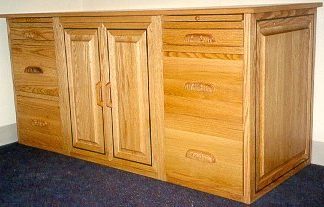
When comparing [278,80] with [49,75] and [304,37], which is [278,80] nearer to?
[304,37]

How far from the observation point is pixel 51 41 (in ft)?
7.93

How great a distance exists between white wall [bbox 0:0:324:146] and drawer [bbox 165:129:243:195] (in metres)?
0.61

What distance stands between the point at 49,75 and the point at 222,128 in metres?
1.10

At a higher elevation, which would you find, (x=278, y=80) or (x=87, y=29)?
(x=87, y=29)

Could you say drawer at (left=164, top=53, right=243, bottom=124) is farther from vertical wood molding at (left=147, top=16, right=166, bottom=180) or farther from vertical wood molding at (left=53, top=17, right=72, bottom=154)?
vertical wood molding at (left=53, top=17, right=72, bottom=154)

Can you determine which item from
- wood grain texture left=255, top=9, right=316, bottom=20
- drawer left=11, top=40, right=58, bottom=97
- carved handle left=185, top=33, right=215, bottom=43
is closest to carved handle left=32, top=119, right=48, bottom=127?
drawer left=11, top=40, right=58, bottom=97

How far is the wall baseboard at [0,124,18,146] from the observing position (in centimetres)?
275

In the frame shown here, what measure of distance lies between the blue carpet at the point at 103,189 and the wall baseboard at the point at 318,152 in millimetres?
37

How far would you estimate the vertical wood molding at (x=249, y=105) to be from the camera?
1.70 meters

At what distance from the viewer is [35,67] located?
2537 mm

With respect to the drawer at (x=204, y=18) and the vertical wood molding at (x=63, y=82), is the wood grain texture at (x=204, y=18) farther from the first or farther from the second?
the vertical wood molding at (x=63, y=82)

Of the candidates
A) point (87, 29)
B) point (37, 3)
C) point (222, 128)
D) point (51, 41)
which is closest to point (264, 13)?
point (222, 128)

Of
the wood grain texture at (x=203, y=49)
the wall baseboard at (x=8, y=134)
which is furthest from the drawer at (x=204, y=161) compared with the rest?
the wall baseboard at (x=8, y=134)

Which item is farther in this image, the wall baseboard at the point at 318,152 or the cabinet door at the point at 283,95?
the wall baseboard at the point at 318,152
